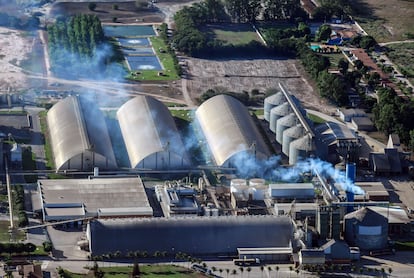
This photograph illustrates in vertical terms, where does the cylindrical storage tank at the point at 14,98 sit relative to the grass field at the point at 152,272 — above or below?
above

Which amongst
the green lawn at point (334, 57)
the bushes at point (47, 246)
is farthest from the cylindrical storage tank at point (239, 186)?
the green lawn at point (334, 57)

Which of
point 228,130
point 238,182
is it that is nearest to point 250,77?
point 228,130

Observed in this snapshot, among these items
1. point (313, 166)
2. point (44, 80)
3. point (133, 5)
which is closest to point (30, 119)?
point (44, 80)

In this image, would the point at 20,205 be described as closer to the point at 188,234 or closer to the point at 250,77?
the point at 188,234

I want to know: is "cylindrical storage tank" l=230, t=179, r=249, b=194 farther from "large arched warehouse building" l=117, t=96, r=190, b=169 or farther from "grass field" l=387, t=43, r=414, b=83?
"grass field" l=387, t=43, r=414, b=83

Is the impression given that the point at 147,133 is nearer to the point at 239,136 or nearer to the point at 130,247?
the point at 239,136

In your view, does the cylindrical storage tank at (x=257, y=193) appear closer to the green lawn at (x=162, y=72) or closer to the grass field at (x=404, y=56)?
the green lawn at (x=162, y=72)

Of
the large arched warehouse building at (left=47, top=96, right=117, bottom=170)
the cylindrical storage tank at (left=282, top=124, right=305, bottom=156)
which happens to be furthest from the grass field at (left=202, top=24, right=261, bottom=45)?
the cylindrical storage tank at (left=282, top=124, right=305, bottom=156)
